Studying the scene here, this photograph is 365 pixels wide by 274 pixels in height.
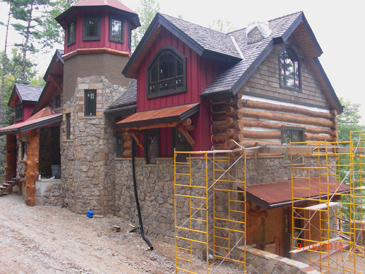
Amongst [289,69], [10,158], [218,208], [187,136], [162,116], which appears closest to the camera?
[218,208]

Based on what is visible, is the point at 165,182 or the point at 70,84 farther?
the point at 70,84

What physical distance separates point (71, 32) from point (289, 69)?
11.1 meters

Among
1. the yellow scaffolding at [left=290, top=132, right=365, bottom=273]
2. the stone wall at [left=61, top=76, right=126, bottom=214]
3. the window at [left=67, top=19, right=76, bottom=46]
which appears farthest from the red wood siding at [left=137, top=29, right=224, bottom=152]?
the window at [left=67, top=19, right=76, bottom=46]

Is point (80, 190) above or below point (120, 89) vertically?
below

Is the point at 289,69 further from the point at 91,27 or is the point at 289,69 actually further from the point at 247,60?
the point at 91,27

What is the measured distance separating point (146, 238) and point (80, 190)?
193 inches

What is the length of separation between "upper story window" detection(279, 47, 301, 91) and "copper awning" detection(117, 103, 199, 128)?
4.25m

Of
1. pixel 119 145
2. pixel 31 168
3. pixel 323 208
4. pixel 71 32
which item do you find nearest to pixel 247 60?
pixel 323 208

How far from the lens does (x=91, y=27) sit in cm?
1578

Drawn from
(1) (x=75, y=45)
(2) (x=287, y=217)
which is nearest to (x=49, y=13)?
(1) (x=75, y=45)

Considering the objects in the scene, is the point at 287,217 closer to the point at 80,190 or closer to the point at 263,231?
the point at 263,231

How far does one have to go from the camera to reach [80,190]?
1488 cm

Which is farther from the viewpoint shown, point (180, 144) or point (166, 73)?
point (166, 73)

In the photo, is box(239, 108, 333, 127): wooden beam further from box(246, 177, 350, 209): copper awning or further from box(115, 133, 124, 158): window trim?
box(115, 133, 124, 158): window trim
